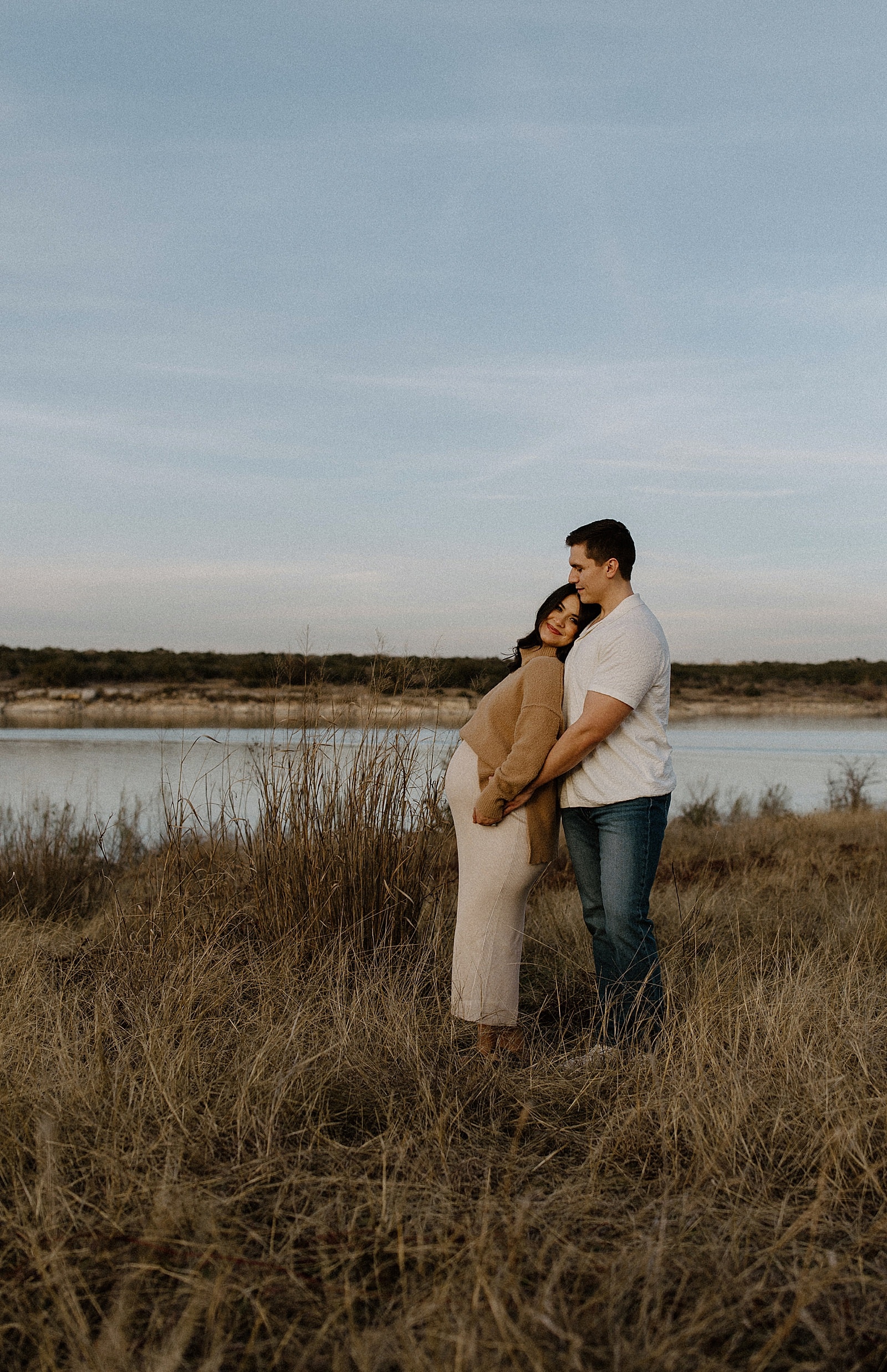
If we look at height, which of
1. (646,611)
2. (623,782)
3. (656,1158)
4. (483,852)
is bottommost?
(656,1158)

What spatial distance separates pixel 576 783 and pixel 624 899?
47 centimetres

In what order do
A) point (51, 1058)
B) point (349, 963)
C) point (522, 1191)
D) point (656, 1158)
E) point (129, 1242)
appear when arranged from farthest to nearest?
1. point (349, 963)
2. point (51, 1058)
3. point (656, 1158)
4. point (522, 1191)
5. point (129, 1242)

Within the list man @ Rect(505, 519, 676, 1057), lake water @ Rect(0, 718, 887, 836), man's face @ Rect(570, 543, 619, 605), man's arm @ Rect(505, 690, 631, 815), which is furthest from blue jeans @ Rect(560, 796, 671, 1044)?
lake water @ Rect(0, 718, 887, 836)

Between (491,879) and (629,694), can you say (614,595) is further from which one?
(491,879)

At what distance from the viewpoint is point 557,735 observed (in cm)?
380

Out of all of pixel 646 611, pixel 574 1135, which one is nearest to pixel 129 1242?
pixel 574 1135

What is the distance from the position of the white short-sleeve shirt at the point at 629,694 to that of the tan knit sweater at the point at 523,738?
12 centimetres

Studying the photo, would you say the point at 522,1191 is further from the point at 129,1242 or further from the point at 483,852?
the point at 483,852

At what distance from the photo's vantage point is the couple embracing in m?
3.72

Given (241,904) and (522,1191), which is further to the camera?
(241,904)

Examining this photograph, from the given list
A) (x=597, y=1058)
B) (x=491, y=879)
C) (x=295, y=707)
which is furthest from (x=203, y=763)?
(x=597, y=1058)

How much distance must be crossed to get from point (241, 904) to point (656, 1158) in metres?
2.63

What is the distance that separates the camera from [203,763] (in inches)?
318

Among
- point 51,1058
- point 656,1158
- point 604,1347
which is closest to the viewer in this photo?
point 604,1347
